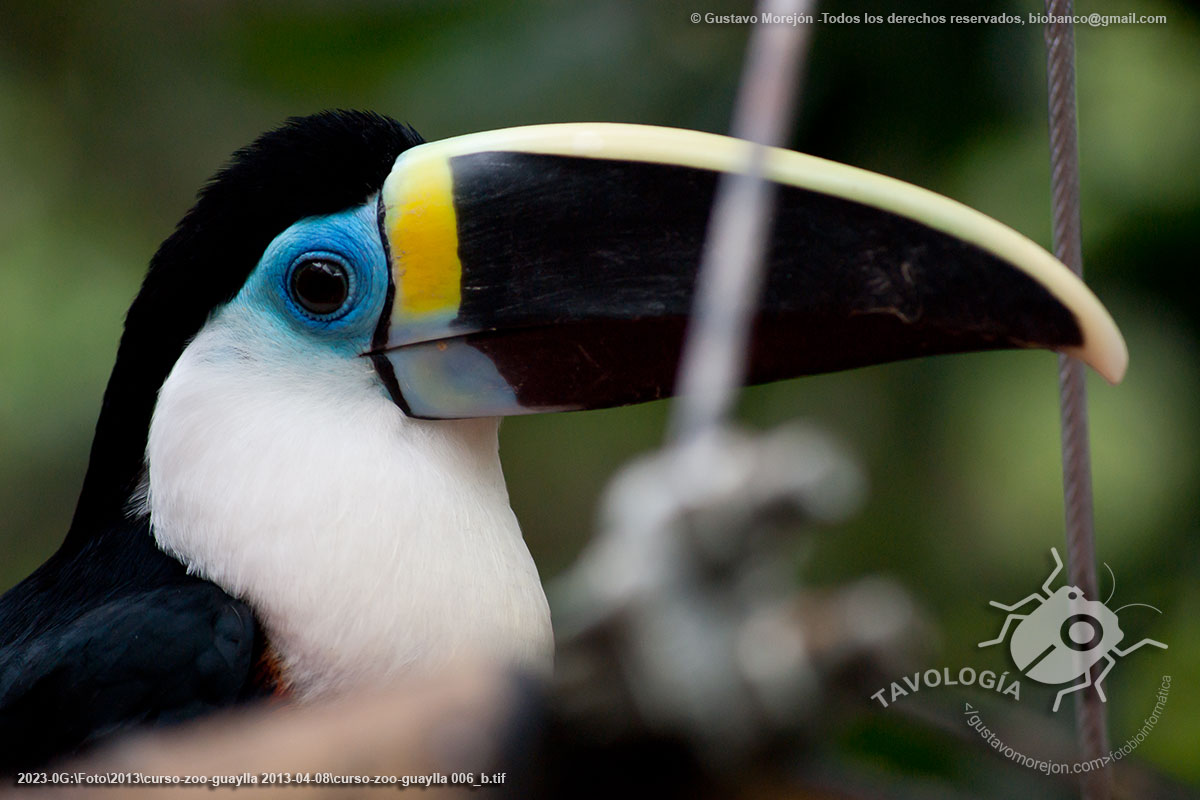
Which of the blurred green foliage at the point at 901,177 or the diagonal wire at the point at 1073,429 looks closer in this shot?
the diagonal wire at the point at 1073,429

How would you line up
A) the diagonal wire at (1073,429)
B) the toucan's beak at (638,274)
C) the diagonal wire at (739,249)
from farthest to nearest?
the toucan's beak at (638,274) < the diagonal wire at (1073,429) < the diagonal wire at (739,249)

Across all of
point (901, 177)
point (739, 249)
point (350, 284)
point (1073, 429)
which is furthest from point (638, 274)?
point (901, 177)

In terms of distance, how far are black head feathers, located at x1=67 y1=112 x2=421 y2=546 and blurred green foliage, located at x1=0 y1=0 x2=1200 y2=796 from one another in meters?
2.14

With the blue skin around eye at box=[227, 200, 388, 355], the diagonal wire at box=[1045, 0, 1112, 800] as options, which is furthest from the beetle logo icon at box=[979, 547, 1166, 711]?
the blue skin around eye at box=[227, 200, 388, 355]

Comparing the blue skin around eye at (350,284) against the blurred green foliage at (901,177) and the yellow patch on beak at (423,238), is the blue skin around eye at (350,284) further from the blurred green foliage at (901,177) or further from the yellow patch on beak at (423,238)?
the blurred green foliage at (901,177)

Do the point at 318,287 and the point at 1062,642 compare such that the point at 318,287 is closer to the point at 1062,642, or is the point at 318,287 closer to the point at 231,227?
the point at 231,227

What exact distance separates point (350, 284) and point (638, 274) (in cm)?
48

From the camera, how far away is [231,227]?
1.88m

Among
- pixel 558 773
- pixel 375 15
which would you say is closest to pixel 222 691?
pixel 558 773

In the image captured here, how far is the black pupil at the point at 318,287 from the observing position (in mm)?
1892

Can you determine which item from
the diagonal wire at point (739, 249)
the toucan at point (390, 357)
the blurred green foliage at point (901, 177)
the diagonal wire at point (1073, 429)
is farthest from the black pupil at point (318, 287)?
the blurred green foliage at point (901, 177)

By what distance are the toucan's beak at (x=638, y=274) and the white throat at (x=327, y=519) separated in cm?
11

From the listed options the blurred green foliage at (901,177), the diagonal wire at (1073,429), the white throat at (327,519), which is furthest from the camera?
the blurred green foliage at (901,177)

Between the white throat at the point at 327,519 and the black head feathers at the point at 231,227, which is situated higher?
the black head feathers at the point at 231,227
